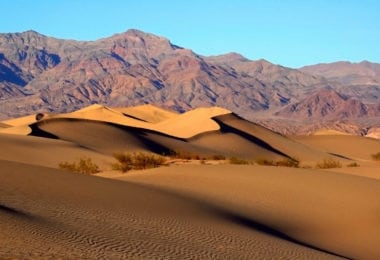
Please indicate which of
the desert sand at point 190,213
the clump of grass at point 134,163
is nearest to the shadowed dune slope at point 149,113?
the clump of grass at point 134,163

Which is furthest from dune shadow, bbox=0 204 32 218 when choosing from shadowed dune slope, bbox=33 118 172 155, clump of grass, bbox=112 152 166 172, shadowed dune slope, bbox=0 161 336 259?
shadowed dune slope, bbox=33 118 172 155

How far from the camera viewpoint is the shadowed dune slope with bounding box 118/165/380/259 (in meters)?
19.0

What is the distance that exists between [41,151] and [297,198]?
2643cm

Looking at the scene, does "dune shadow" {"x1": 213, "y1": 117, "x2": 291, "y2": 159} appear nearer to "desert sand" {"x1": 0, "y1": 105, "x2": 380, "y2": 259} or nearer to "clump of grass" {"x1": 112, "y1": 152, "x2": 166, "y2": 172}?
"desert sand" {"x1": 0, "y1": 105, "x2": 380, "y2": 259}

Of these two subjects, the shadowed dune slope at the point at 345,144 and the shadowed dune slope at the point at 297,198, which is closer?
the shadowed dune slope at the point at 297,198

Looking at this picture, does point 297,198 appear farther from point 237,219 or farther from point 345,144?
point 345,144

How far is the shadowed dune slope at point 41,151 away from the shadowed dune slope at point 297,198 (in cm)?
1586

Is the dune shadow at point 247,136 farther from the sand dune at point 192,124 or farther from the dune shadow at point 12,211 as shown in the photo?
the dune shadow at point 12,211

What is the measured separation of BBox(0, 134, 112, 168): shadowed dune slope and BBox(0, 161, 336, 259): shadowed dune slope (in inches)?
815

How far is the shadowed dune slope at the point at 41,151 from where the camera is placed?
41.9 metres

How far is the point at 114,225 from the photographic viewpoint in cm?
1514

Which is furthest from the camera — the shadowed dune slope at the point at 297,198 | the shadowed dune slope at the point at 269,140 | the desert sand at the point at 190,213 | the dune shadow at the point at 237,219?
the shadowed dune slope at the point at 269,140

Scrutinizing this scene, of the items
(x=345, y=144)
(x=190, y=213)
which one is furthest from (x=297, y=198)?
(x=345, y=144)

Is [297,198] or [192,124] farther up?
[192,124]
